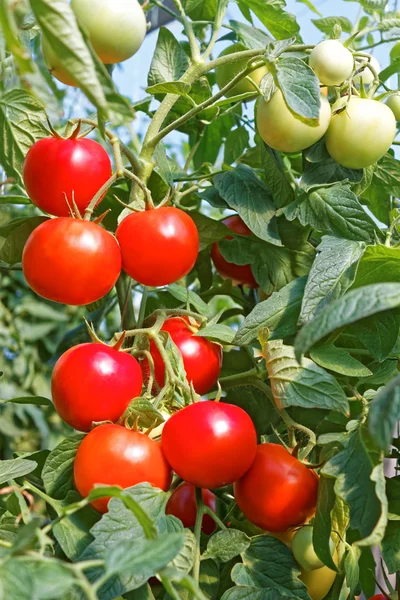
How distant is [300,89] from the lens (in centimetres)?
56

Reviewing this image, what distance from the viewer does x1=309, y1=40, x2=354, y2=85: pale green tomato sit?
0.64 metres

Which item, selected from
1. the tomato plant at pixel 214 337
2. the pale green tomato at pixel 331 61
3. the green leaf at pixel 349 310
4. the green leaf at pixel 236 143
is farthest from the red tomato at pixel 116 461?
the green leaf at pixel 236 143

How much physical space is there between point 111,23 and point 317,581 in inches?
19.5

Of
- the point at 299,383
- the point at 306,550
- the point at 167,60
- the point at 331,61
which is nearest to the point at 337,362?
the point at 299,383

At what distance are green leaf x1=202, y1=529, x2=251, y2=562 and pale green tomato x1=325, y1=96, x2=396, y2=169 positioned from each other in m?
0.35

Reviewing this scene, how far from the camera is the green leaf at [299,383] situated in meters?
0.55

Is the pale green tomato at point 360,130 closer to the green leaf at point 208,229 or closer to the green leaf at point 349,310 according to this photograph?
the green leaf at point 208,229

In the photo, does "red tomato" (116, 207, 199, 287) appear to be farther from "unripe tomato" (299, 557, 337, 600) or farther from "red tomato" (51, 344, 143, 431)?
"unripe tomato" (299, 557, 337, 600)

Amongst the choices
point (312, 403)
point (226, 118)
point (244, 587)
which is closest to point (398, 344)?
point (312, 403)

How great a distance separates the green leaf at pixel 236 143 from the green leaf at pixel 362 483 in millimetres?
515

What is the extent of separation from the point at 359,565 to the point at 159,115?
0.44 m

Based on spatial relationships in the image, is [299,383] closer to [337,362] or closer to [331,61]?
[337,362]

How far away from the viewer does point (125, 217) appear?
0.67 meters

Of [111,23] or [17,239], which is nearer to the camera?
[111,23]
